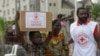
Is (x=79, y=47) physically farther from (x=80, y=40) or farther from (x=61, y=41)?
(x=61, y=41)

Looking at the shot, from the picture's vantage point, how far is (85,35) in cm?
694

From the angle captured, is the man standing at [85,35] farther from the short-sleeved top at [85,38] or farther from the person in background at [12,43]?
the person in background at [12,43]

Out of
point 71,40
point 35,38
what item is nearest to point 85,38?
point 71,40

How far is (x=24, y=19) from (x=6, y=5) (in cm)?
5452

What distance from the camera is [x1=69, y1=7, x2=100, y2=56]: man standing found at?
273 inches

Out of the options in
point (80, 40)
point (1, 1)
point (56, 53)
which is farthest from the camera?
point (1, 1)

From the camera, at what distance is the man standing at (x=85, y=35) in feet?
22.7

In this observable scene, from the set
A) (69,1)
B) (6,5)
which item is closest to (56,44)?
(69,1)

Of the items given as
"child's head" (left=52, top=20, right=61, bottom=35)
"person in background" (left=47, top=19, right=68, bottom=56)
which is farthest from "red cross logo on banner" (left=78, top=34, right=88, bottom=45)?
"child's head" (left=52, top=20, right=61, bottom=35)

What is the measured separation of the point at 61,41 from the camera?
858 cm

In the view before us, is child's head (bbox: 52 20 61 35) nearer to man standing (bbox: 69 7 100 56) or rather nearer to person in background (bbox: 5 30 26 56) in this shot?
person in background (bbox: 5 30 26 56)

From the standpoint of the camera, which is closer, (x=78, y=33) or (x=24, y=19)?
(x=78, y=33)

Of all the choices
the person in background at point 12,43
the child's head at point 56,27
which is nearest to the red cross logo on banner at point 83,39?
the person in background at point 12,43

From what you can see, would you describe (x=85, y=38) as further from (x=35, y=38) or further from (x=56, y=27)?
(x=56, y=27)
